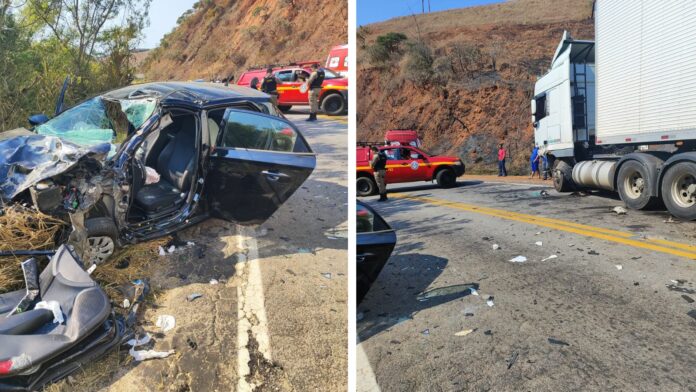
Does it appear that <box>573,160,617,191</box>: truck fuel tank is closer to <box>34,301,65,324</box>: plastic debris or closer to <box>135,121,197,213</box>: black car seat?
<box>135,121,197,213</box>: black car seat

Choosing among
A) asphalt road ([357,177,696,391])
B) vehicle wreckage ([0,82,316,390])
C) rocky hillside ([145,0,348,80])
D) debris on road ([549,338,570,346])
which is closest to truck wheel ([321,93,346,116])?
vehicle wreckage ([0,82,316,390])

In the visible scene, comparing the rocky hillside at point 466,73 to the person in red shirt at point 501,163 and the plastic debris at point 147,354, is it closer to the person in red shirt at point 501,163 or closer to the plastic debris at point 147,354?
the person in red shirt at point 501,163

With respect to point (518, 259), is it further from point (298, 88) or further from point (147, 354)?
point (298, 88)

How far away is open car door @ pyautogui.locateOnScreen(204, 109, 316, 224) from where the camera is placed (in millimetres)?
4902

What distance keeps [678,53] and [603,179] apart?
1411 millimetres

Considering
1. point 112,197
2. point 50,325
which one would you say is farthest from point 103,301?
point 112,197

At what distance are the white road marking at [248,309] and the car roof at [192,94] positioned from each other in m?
1.42

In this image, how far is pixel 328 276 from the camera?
5.00m

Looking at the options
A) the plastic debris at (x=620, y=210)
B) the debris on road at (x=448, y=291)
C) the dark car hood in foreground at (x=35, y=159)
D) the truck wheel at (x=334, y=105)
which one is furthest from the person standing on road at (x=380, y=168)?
the truck wheel at (x=334, y=105)

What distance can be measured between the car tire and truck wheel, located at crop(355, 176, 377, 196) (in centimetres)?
315

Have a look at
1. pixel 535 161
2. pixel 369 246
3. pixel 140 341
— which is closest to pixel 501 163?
pixel 535 161

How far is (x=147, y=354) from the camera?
3.72m

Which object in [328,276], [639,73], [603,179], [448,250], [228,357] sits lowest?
[228,357]

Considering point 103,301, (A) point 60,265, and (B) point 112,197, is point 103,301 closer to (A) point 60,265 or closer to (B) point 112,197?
(A) point 60,265
